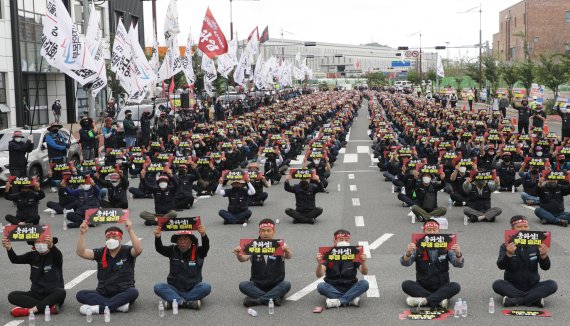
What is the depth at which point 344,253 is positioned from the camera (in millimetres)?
10906

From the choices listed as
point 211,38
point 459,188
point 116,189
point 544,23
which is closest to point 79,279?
point 116,189

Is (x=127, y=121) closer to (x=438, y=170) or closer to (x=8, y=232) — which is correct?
(x=438, y=170)

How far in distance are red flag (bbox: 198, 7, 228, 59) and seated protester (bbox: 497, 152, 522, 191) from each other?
21909mm

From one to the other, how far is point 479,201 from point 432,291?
7.67 m

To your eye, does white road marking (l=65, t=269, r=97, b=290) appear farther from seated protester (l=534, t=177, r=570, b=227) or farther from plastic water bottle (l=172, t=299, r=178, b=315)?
seated protester (l=534, t=177, r=570, b=227)

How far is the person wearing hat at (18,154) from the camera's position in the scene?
854 inches

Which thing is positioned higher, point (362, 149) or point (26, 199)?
point (26, 199)

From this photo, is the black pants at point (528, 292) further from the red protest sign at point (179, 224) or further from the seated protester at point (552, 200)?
the seated protester at point (552, 200)

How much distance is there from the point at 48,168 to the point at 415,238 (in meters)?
16.5

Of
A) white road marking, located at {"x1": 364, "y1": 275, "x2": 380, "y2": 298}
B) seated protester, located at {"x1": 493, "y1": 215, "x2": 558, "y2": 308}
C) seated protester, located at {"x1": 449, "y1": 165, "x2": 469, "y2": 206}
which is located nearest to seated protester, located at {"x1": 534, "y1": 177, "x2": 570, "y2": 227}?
seated protester, located at {"x1": 449, "y1": 165, "x2": 469, "y2": 206}

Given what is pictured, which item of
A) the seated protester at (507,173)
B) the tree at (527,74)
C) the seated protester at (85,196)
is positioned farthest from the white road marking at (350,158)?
the tree at (527,74)

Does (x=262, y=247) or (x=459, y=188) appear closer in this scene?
(x=262, y=247)

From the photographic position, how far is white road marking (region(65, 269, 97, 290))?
12636 millimetres

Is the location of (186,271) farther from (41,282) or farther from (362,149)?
(362,149)
